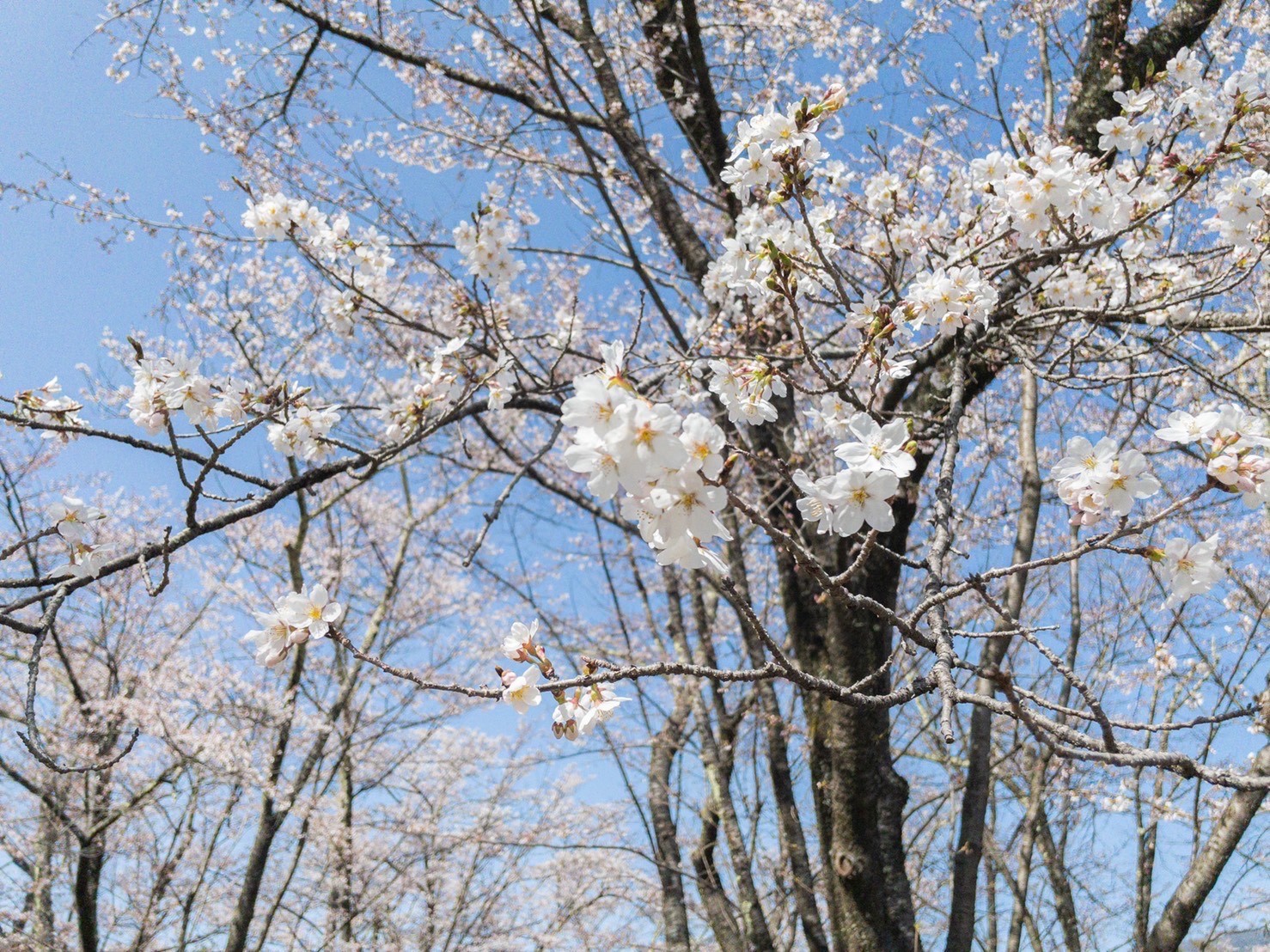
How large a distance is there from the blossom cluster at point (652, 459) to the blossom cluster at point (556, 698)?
40cm

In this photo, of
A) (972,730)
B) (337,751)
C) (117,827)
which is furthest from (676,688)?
(117,827)

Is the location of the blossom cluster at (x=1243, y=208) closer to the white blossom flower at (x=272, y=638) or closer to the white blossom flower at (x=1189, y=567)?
the white blossom flower at (x=1189, y=567)

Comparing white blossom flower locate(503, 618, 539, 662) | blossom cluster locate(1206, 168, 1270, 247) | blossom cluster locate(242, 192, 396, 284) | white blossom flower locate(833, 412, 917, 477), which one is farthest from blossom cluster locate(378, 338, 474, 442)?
blossom cluster locate(1206, 168, 1270, 247)

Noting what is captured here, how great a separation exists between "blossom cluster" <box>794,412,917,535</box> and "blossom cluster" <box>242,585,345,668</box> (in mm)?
940

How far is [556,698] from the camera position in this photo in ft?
4.56

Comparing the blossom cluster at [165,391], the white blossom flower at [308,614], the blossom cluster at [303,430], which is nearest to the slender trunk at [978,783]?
the white blossom flower at [308,614]

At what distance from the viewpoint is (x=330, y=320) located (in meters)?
3.20

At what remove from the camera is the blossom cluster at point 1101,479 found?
1.33m

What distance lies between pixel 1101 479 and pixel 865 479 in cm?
49

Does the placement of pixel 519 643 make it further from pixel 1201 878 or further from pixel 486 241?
pixel 1201 878

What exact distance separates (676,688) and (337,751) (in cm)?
331

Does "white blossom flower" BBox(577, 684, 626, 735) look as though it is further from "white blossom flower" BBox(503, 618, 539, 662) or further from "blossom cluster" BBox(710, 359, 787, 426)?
"blossom cluster" BBox(710, 359, 787, 426)

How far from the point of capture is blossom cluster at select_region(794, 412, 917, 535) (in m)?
1.20

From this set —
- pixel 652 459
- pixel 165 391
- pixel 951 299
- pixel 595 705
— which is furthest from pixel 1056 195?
pixel 165 391
